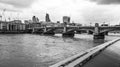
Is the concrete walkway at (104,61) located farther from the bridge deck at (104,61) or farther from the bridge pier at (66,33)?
the bridge pier at (66,33)

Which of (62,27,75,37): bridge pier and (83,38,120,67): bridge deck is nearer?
(83,38,120,67): bridge deck

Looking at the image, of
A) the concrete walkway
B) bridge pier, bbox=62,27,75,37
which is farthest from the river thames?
bridge pier, bbox=62,27,75,37

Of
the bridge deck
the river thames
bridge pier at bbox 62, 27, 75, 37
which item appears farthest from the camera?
bridge pier at bbox 62, 27, 75, 37

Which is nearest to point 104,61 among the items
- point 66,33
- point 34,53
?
point 34,53

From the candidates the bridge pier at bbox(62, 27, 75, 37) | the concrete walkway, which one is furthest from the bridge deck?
the bridge pier at bbox(62, 27, 75, 37)

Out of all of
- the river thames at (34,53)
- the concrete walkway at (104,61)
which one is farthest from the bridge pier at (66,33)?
the concrete walkway at (104,61)

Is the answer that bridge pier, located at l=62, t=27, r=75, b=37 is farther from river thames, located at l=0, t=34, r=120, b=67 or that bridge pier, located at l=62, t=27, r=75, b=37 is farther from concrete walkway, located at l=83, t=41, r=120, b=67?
concrete walkway, located at l=83, t=41, r=120, b=67

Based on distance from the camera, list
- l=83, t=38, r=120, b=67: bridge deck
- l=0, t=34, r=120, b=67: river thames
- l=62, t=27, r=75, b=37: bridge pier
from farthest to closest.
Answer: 1. l=62, t=27, r=75, b=37: bridge pier
2. l=0, t=34, r=120, b=67: river thames
3. l=83, t=38, r=120, b=67: bridge deck

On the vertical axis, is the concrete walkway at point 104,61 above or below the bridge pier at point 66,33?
above

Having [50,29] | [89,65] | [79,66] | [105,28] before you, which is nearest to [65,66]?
[79,66]

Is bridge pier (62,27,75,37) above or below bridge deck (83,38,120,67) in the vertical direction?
below

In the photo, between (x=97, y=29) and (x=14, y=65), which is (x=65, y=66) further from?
(x=97, y=29)

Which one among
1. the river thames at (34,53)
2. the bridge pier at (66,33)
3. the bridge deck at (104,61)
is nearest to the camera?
the bridge deck at (104,61)

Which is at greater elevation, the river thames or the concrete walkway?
the concrete walkway
